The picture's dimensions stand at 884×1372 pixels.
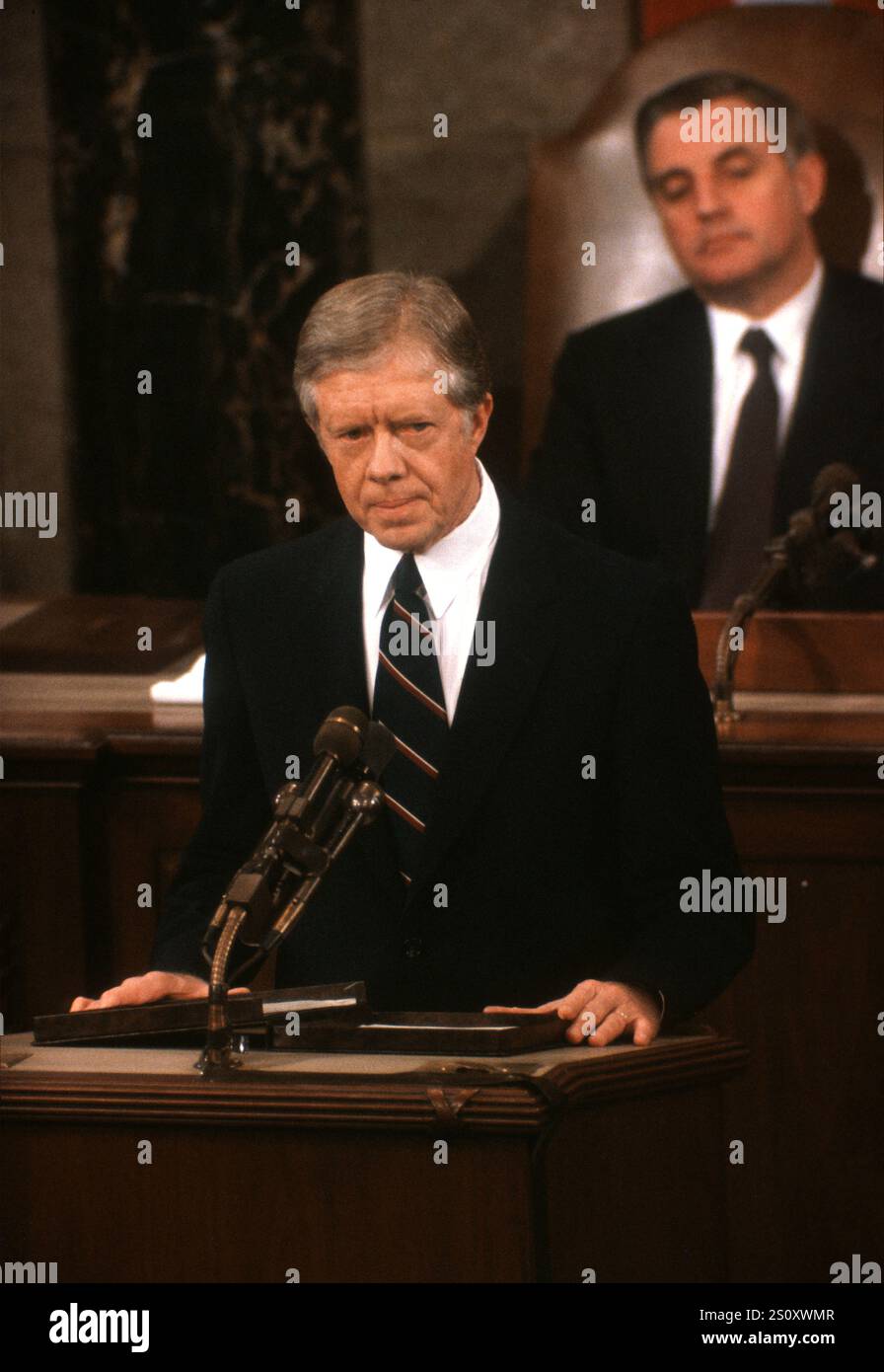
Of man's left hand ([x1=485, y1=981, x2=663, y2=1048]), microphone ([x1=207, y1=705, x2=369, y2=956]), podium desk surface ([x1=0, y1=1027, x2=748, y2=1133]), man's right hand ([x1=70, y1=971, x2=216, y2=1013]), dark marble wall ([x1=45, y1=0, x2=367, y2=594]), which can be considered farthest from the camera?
dark marble wall ([x1=45, y1=0, x2=367, y2=594])

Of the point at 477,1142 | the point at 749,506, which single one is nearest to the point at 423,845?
the point at 477,1142

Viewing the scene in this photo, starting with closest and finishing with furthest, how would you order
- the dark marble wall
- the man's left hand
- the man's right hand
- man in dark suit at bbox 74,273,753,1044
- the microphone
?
the microphone
the man's left hand
the man's right hand
man in dark suit at bbox 74,273,753,1044
the dark marble wall

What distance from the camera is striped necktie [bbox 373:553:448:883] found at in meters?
2.71

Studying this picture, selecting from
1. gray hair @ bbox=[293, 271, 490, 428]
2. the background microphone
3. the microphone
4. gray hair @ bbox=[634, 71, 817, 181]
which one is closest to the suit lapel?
gray hair @ bbox=[293, 271, 490, 428]

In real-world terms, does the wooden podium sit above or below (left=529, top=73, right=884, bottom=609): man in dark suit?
below

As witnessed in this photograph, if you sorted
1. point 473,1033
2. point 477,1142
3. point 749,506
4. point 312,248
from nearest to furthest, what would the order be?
point 477,1142
point 473,1033
point 749,506
point 312,248

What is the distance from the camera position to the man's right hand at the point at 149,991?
8.25ft

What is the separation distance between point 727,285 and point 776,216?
22 cm

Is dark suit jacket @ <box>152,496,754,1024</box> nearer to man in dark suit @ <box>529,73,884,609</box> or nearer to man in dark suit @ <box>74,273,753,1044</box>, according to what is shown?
man in dark suit @ <box>74,273,753,1044</box>

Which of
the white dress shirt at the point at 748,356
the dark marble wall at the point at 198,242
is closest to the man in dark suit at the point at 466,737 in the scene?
the white dress shirt at the point at 748,356

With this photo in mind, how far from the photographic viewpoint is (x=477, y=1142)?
2.09 m

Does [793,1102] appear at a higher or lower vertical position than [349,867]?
lower

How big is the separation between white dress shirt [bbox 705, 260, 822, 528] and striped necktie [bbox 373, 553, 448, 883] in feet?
10.0

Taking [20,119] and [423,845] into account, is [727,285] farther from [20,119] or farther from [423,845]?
[423,845]
